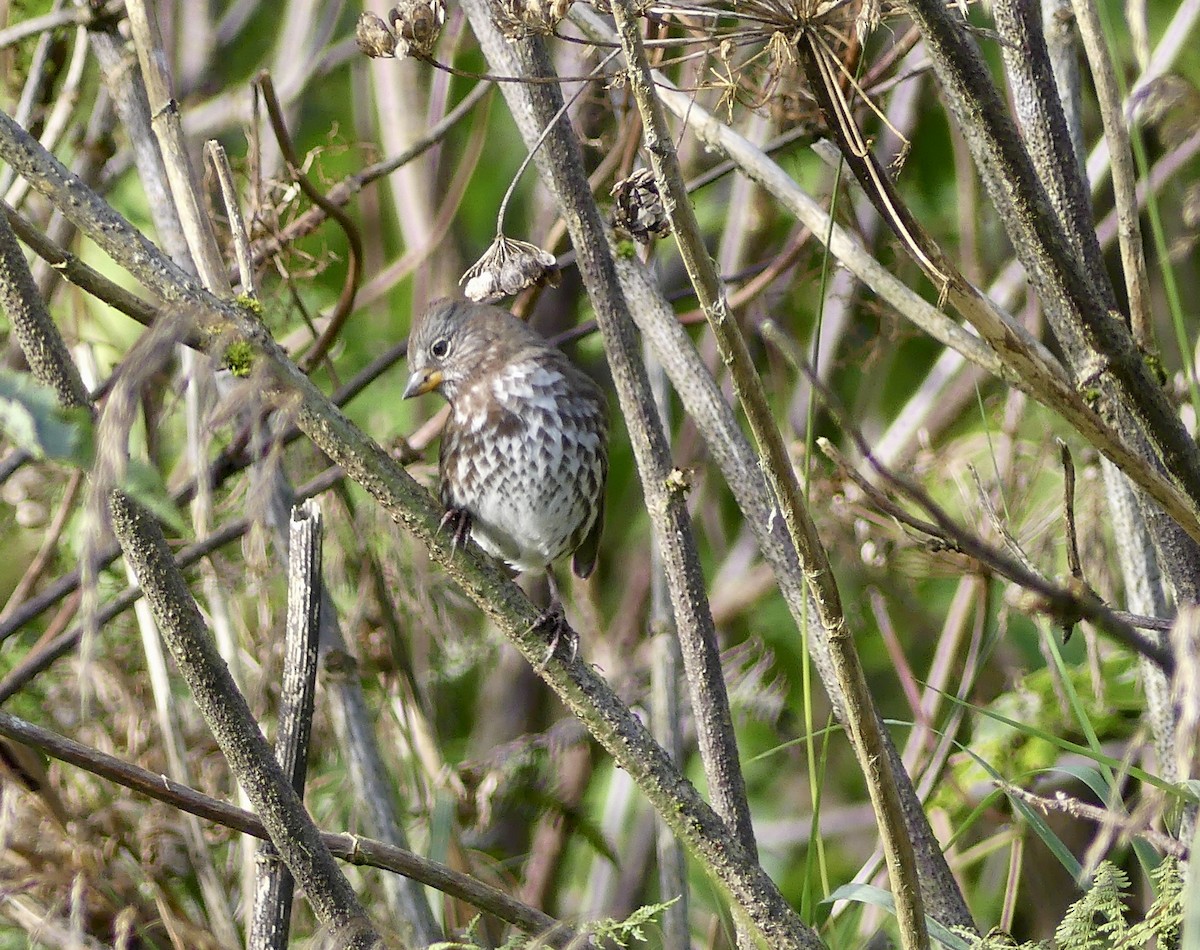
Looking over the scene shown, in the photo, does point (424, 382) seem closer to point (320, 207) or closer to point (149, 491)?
point (320, 207)

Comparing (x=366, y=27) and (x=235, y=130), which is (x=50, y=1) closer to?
(x=235, y=130)

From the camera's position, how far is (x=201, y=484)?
1229 mm

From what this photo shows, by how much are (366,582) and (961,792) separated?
1436mm

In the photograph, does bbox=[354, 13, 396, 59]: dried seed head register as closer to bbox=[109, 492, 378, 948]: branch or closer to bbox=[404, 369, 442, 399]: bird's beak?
bbox=[109, 492, 378, 948]: branch

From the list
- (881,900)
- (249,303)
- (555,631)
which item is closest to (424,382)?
(555,631)

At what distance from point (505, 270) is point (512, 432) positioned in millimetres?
1263

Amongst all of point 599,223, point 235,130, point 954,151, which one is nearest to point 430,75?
point 235,130

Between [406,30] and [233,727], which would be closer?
[233,727]

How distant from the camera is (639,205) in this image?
176 cm

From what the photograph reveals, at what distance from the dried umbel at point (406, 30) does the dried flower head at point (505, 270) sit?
0.89ft

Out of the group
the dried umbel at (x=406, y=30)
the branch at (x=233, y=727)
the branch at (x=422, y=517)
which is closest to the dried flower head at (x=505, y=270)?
the dried umbel at (x=406, y=30)

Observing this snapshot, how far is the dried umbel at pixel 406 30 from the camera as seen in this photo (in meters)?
1.72

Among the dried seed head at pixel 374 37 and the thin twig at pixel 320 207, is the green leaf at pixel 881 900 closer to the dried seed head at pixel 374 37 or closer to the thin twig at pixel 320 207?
the dried seed head at pixel 374 37

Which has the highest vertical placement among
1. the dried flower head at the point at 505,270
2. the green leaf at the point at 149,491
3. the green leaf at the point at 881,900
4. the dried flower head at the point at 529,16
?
the dried flower head at the point at 529,16
